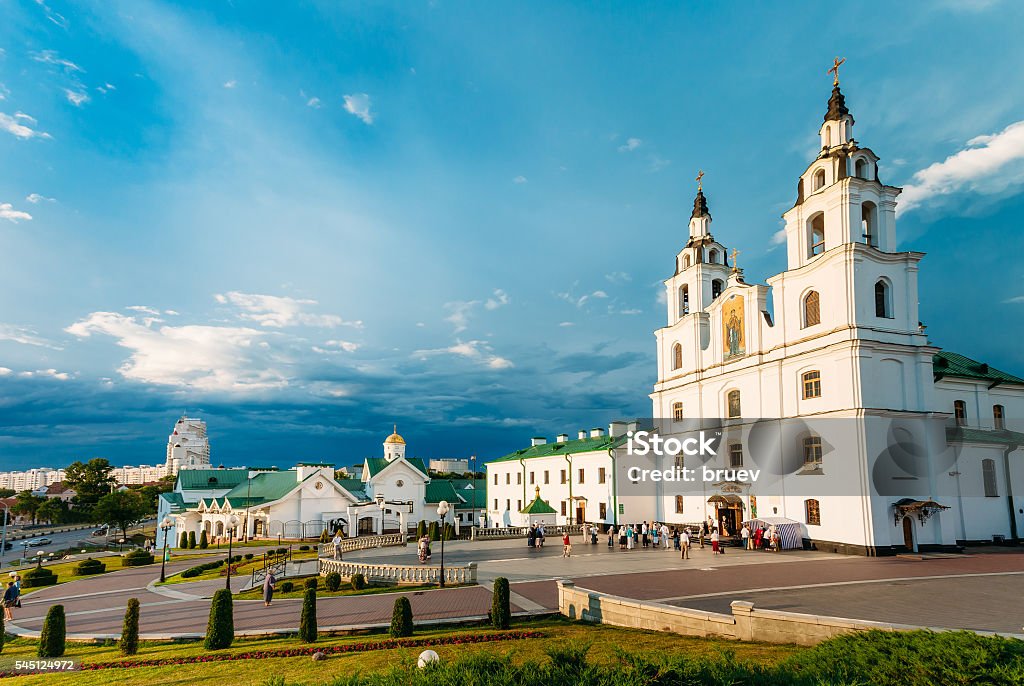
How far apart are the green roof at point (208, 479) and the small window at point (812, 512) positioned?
2279 inches

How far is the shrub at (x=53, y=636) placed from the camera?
16.1 meters

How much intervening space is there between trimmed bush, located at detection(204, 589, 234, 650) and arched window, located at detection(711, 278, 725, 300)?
127ft

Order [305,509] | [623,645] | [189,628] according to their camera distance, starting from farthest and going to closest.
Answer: [305,509] → [189,628] → [623,645]

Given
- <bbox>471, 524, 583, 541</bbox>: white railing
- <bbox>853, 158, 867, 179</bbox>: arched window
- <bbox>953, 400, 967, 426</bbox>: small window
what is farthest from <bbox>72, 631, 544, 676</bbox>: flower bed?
<bbox>953, 400, 967, 426</bbox>: small window

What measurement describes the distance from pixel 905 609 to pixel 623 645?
27.5 ft

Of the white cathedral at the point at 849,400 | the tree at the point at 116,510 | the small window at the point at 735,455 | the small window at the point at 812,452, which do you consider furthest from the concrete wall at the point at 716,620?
the tree at the point at 116,510

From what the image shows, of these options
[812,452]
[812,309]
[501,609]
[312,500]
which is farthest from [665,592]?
[312,500]

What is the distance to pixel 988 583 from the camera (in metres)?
21.0

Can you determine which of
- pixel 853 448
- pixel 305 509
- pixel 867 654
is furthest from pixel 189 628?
pixel 305 509

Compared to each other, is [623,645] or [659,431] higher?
[659,431]

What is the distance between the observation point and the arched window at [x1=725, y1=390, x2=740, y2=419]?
39688 millimetres

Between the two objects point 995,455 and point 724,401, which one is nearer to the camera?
point 995,455

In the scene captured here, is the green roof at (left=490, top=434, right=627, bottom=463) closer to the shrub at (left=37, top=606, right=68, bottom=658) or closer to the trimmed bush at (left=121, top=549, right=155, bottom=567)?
the trimmed bush at (left=121, top=549, right=155, bottom=567)

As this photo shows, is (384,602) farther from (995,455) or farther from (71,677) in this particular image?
(995,455)
